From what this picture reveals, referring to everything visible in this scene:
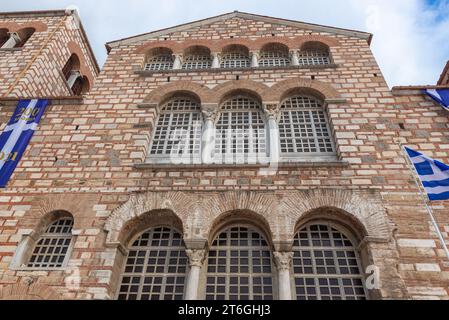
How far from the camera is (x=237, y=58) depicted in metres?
10.7

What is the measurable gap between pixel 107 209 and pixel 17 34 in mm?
11243

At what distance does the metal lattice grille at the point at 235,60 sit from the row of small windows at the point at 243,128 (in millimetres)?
1698

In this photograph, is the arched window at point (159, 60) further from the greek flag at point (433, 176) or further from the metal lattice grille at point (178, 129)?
the greek flag at point (433, 176)

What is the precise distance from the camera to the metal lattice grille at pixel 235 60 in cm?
1040

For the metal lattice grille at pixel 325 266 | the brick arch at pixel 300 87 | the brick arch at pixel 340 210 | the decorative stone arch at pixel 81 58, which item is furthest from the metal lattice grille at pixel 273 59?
the decorative stone arch at pixel 81 58

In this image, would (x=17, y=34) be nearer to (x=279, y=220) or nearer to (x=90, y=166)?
(x=90, y=166)

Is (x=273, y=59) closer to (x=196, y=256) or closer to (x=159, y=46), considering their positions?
(x=159, y=46)

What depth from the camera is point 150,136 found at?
331 inches

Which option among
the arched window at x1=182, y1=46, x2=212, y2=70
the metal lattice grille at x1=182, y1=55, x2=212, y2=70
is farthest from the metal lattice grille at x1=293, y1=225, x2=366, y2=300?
the arched window at x1=182, y1=46, x2=212, y2=70

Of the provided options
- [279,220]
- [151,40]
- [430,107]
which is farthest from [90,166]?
[430,107]

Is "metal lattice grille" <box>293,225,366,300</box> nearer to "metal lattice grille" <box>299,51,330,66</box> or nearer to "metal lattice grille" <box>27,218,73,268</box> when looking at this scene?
"metal lattice grille" <box>27,218,73,268</box>

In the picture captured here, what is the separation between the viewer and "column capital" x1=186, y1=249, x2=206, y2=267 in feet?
19.8

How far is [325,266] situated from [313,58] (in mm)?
6720

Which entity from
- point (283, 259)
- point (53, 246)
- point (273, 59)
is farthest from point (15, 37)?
point (283, 259)
